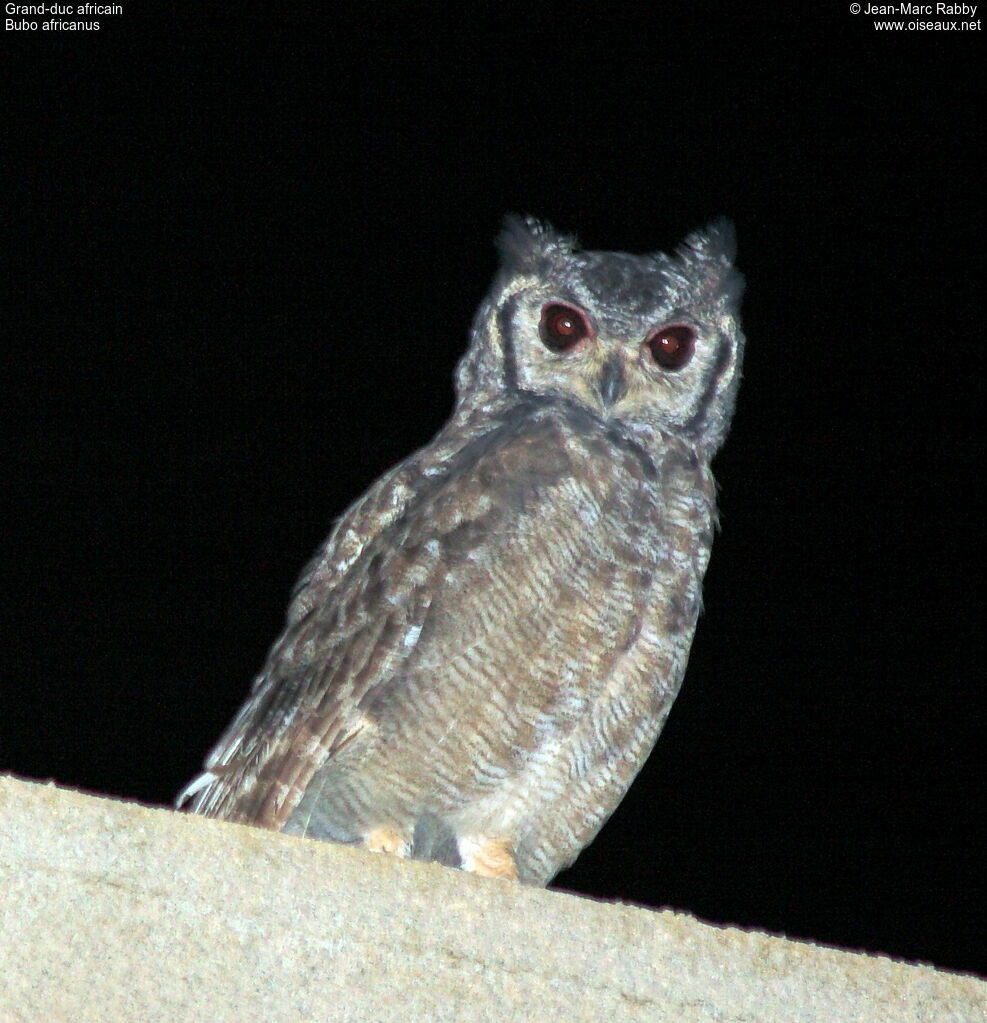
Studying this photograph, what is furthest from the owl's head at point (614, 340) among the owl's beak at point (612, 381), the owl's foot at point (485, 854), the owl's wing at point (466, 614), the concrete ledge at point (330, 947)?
the concrete ledge at point (330, 947)

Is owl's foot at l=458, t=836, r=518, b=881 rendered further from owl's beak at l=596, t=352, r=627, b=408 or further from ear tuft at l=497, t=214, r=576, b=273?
ear tuft at l=497, t=214, r=576, b=273

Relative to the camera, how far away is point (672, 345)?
2520 mm

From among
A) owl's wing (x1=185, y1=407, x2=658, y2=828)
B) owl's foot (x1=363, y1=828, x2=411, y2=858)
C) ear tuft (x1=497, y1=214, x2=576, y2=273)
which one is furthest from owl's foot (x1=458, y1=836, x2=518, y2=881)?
ear tuft (x1=497, y1=214, x2=576, y2=273)

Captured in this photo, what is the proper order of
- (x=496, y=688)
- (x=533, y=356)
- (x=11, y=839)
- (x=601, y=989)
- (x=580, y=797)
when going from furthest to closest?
(x=533, y=356) → (x=580, y=797) → (x=496, y=688) → (x=601, y=989) → (x=11, y=839)

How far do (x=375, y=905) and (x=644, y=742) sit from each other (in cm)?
104

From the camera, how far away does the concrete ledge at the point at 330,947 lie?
113 centimetres

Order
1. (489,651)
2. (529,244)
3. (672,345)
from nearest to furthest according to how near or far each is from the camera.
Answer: (489,651), (672,345), (529,244)

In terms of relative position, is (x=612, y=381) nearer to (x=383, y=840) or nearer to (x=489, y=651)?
(x=489, y=651)

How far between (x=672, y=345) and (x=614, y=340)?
13cm

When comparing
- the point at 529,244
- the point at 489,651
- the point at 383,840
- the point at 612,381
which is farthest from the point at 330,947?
the point at 529,244

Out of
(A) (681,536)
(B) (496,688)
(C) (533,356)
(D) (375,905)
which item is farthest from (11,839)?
(C) (533,356)

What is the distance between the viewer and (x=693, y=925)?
131 centimetres

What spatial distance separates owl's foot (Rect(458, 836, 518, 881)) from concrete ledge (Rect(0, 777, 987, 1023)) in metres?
0.91

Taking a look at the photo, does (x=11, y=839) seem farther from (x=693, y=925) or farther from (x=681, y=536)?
(x=681, y=536)
